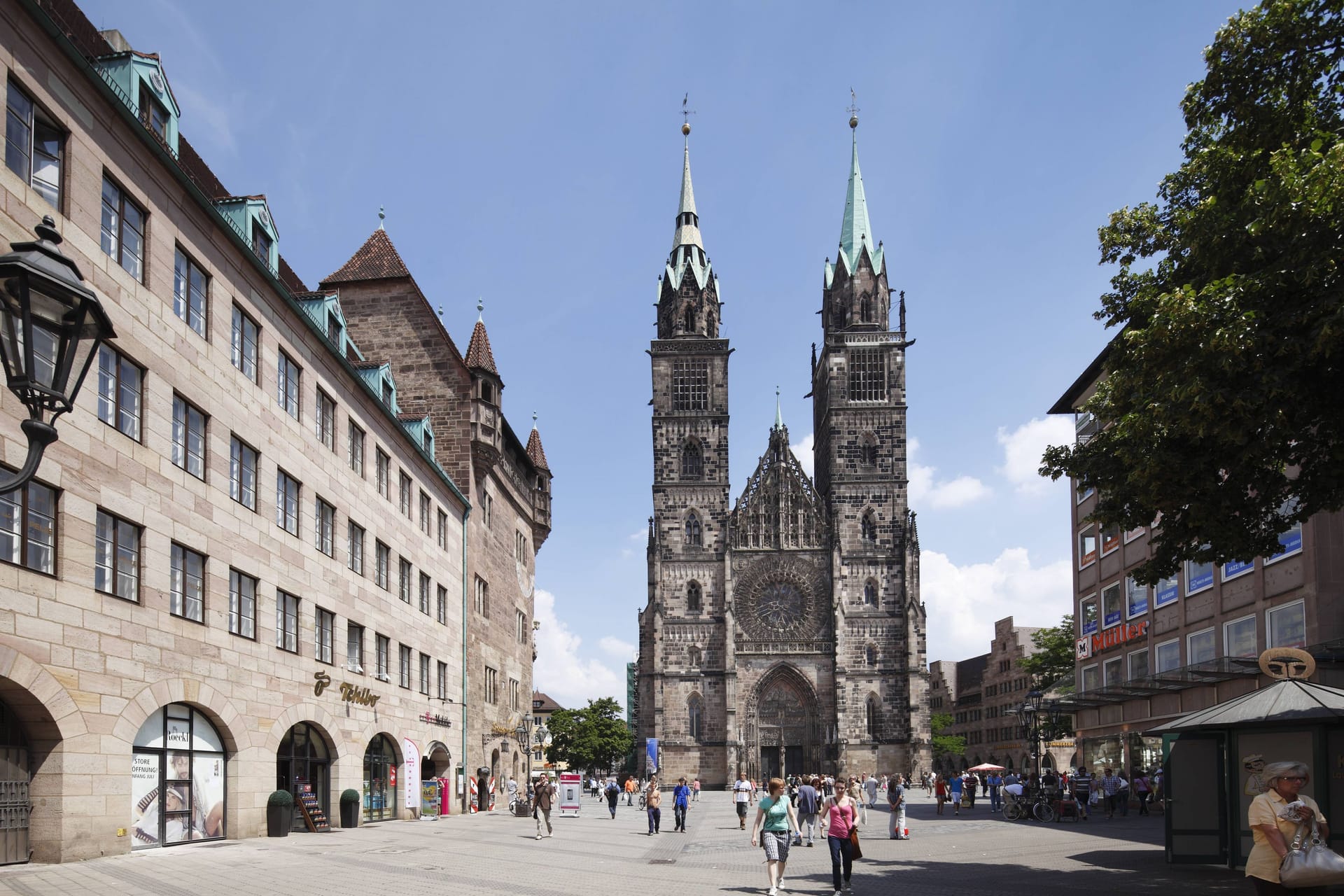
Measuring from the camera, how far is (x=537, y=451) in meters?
64.8

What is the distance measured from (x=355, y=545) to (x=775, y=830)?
1748cm

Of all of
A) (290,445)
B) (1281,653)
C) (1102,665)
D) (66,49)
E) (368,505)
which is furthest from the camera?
(1102,665)

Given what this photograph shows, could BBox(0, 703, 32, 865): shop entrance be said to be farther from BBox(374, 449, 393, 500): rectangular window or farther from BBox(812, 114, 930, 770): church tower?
BBox(812, 114, 930, 770): church tower

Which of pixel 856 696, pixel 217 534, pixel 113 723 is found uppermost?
pixel 217 534

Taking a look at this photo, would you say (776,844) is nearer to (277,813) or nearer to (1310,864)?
(1310,864)

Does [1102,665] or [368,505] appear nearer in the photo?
[368,505]

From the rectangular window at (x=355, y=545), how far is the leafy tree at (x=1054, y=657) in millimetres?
45612

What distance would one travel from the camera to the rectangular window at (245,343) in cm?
2350

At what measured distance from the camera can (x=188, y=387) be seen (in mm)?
20766

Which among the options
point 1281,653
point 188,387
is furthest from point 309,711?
point 1281,653

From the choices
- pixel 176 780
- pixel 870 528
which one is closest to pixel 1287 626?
pixel 176 780

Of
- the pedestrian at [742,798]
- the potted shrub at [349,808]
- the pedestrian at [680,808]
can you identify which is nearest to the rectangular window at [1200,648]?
the pedestrian at [742,798]

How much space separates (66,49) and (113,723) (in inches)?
371

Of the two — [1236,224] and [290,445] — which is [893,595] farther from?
[1236,224]
